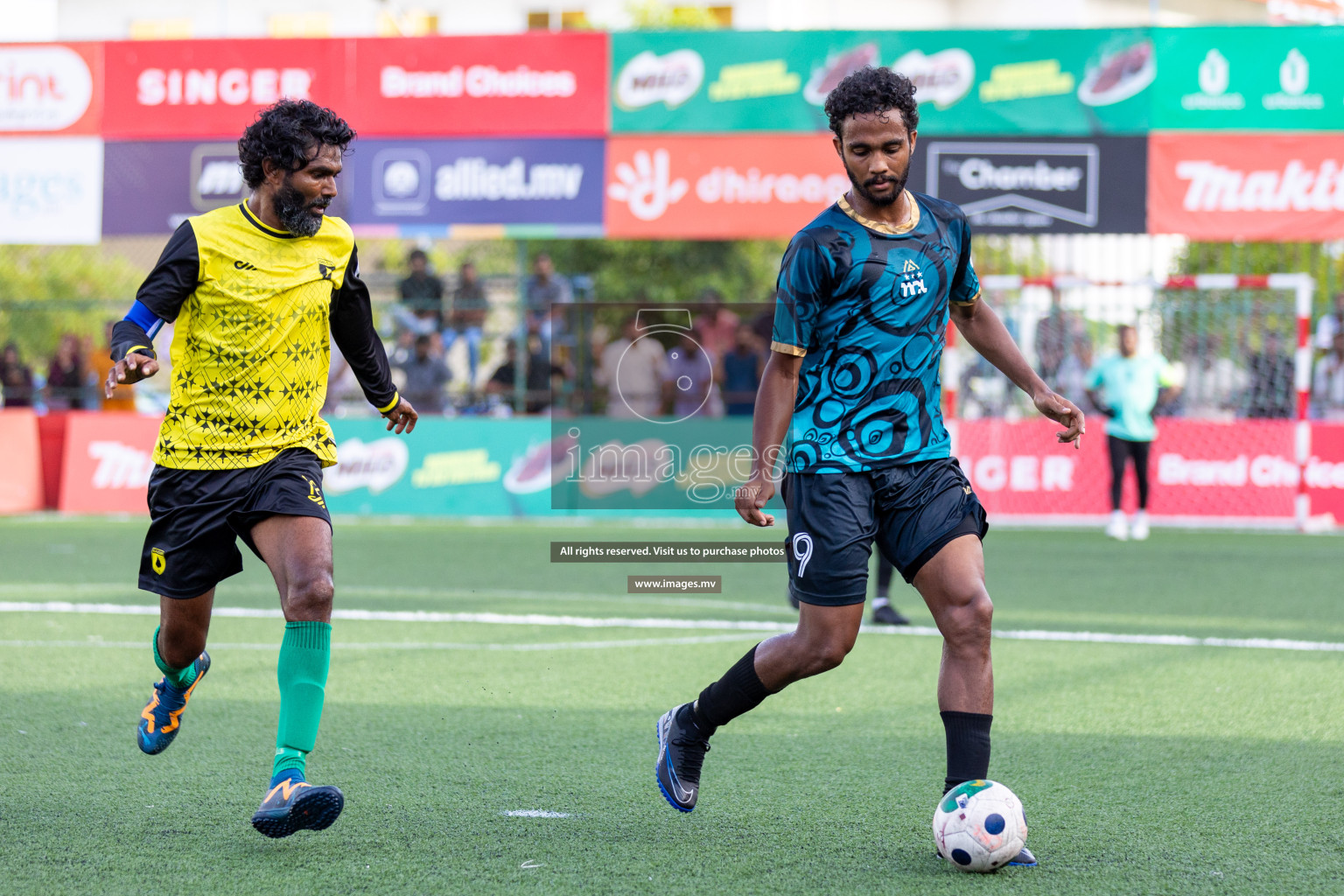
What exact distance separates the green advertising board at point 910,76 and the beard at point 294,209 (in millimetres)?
12307

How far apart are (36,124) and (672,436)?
824 cm

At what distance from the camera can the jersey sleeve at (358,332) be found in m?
4.70

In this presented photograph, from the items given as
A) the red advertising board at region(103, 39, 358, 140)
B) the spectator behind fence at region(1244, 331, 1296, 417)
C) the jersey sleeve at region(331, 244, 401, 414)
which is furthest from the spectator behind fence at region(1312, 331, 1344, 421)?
the jersey sleeve at region(331, 244, 401, 414)

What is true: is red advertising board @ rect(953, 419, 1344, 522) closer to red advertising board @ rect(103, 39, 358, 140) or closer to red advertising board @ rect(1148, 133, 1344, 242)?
red advertising board @ rect(1148, 133, 1344, 242)

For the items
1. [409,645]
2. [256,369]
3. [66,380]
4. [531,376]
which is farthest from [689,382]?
[256,369]

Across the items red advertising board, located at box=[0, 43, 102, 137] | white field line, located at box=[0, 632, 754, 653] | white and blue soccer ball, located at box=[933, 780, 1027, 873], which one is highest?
red advertising board, located at box=[0, 43, 102, 137]

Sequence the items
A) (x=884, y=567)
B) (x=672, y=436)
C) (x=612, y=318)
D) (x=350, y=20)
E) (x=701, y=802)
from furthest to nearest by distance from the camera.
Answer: (x=350, y=20) → (x=612, y=318) → (x=672, y=436) → (x=884, y=567) → (x=701, y=802)

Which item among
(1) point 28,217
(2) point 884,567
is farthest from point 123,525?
(2) point 884,567

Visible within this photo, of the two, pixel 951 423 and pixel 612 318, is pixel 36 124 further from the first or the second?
pixel 951 423

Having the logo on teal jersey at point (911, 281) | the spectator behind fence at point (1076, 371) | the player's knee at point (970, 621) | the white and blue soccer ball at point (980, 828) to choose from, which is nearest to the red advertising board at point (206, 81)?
the spectator behind fence at point (1076, 371)

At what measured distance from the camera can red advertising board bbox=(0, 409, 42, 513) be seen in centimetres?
1702

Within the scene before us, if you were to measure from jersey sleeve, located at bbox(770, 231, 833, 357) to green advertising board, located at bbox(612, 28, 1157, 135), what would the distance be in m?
12.4

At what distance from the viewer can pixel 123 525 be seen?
1561 cm

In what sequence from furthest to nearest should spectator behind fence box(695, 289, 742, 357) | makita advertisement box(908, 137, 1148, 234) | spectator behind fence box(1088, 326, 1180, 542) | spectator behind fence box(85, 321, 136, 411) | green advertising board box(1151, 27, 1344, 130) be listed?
1. spectator behind fence box(85, 321, 136, 411)
2. spectator behind fence box(695, 289, 742, 357)
3. green advertising board box(1151, 27, 1344, 130)
4. makita advertisement box(908, 137, 1148, 234)
5. spectator behind fence box(1088, 326, 1180, 542)
